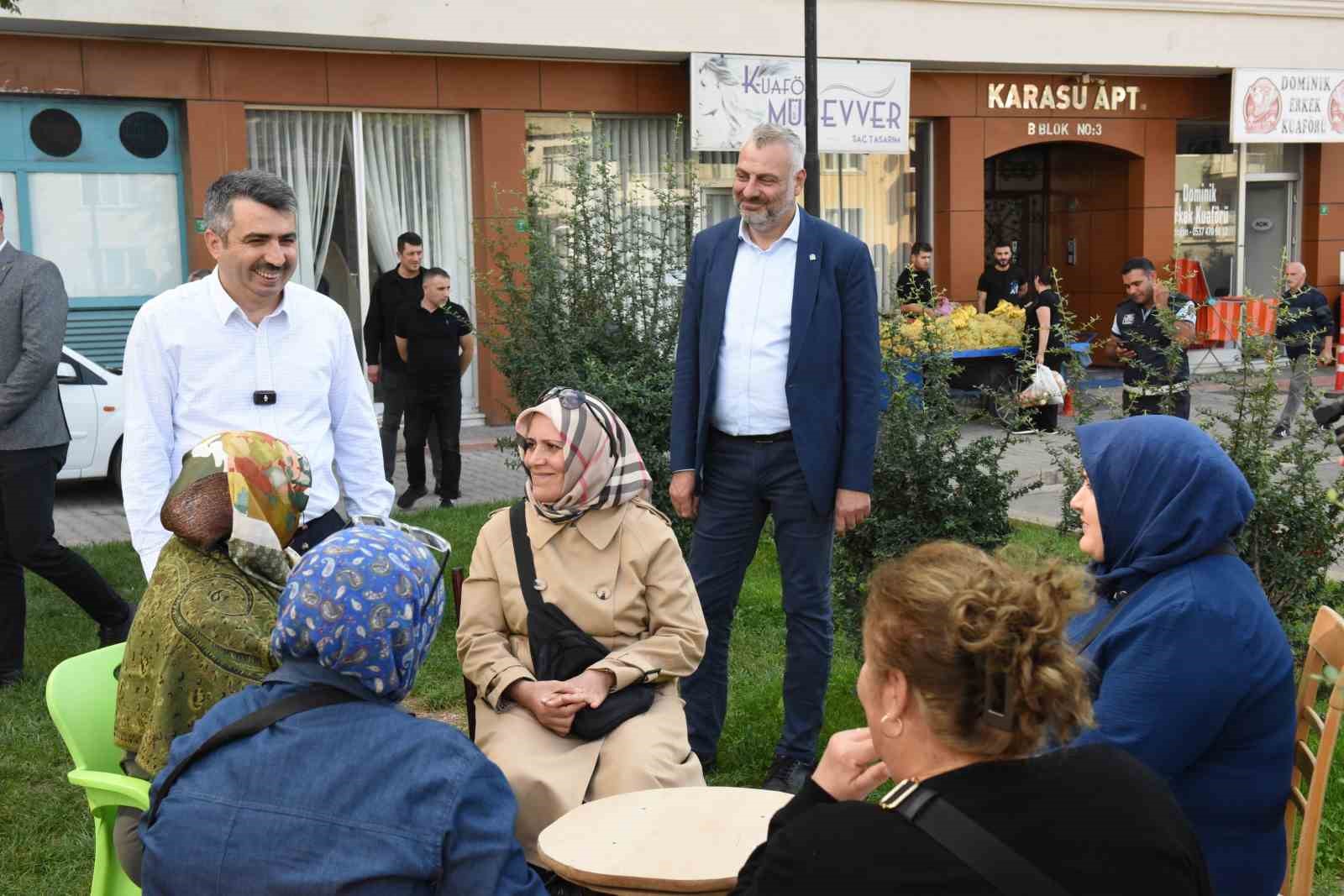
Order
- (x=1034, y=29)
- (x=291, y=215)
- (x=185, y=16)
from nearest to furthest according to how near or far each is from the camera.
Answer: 1. (x=291, y=215)
2. (x=185, y=16)
3. (x=1034, y=29)

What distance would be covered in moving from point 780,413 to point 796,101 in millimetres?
13330

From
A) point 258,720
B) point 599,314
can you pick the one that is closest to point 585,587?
point 258,720

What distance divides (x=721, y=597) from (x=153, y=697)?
2.36 metres

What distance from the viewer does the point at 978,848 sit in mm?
1926

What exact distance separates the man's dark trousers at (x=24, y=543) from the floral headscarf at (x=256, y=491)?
325 centimetres

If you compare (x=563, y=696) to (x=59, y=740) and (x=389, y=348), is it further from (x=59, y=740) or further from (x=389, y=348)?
(x=389, y=348)

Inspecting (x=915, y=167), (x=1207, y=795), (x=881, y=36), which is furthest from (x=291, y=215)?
(x=915, y=167)

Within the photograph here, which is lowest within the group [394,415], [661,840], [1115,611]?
[661,840]

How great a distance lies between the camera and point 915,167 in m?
19.3

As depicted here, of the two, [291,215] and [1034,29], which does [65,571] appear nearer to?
[291,215]

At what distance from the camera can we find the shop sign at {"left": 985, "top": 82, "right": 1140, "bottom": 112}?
19.2 m

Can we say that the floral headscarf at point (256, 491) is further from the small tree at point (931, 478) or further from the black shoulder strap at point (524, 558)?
the small tree at point (931, 478)

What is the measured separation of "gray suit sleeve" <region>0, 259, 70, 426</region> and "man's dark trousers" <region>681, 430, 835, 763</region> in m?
2.94

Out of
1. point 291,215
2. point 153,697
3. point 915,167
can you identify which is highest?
point 915,167
